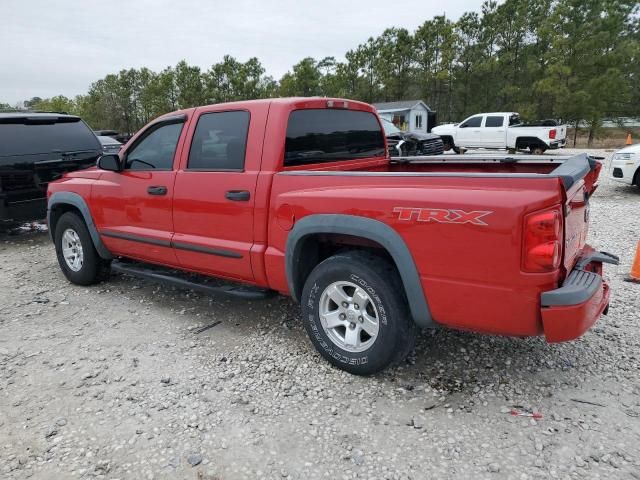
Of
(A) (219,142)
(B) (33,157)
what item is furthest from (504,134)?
(A) (219,142)

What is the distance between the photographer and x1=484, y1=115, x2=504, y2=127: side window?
1939cm

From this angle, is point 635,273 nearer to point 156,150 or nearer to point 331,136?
point 331,136

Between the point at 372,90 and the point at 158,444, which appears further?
the point at 372,90

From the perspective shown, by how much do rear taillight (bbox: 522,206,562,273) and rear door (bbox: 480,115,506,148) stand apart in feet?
60.6

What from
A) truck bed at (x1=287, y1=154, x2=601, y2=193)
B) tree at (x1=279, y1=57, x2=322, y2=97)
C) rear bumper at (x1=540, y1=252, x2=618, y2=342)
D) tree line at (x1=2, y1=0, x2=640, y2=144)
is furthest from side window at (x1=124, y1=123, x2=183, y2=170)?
tree at (x1=279, y1=57, x2=322, y2=97)

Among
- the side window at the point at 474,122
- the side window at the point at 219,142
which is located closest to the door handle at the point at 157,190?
the side window at the point at 219,142

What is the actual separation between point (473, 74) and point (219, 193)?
38985 mm

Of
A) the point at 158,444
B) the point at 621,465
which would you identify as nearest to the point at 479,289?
the point at 621,465

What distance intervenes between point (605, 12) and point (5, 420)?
32.2 metres

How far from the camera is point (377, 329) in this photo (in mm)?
2979

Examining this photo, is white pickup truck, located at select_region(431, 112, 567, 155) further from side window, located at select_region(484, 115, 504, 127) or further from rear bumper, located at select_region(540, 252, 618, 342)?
rear bumper, located at select_region(540, 252, 618, 342)

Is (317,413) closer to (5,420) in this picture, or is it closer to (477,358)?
(477,358)

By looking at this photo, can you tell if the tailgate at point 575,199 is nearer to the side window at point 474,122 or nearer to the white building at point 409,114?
the side window at point 474,122

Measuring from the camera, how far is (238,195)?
11.4ft
